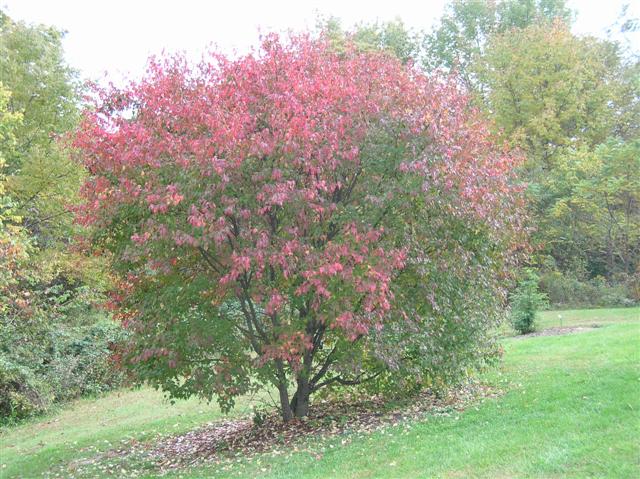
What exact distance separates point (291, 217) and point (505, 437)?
3.34m

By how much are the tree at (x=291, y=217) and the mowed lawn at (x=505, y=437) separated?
1004 millimetres

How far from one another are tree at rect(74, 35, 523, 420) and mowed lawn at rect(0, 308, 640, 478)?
1.00 m

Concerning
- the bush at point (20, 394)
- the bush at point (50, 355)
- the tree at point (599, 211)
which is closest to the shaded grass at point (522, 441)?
the bush at point (50, 355)

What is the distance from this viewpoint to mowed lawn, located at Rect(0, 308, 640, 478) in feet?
16.6

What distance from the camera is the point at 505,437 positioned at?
232 inches

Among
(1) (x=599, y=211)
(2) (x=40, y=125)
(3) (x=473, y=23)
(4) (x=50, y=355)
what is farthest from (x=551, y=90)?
(4) (x=50, y=355)

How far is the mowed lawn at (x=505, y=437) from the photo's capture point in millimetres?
5062

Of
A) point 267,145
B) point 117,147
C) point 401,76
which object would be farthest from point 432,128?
point 117,147

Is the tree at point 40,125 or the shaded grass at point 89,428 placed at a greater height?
the tree at point 40,125

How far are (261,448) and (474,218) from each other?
404 centimetres

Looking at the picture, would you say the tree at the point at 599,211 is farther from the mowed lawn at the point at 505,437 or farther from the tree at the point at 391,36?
the tree at the point at 391,36

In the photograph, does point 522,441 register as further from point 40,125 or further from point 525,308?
point 40,125

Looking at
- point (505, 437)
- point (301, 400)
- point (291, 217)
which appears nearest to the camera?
point (505, 437)

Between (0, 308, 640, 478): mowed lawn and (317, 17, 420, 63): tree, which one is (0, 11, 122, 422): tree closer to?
(0, 308, 640, 478): mowed lawn
